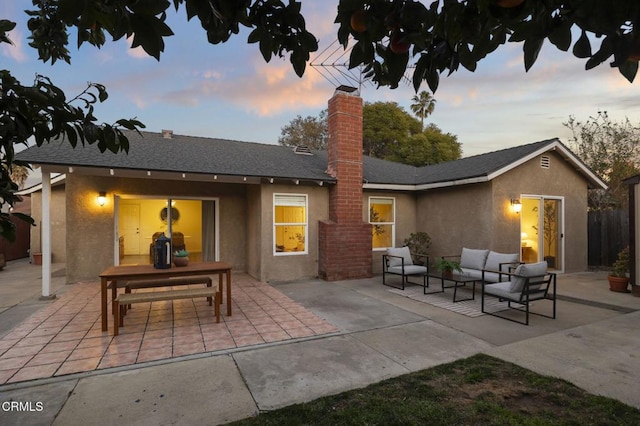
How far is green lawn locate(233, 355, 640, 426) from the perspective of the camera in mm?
2656

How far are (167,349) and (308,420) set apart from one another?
7.78 ft

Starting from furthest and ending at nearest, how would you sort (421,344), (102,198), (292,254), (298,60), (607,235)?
1. (607,235)
2. (292,254)
3. (102,198)
4. (421,344)
5. (298,60)

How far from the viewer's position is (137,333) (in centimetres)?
471

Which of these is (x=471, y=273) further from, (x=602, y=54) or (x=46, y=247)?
(x=46, y=247)

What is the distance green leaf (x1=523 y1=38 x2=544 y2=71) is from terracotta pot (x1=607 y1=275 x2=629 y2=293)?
849cm

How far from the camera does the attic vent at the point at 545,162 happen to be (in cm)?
915

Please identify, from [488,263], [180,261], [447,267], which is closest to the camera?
[180,261]

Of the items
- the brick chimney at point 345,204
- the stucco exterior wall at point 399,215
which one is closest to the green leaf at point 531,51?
the brick chimney at point 345,204

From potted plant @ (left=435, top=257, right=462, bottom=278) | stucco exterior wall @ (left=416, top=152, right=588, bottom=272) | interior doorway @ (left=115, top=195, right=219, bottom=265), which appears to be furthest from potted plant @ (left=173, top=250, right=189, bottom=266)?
stucco exterior wall @ (left=416, top=152, right=588, bottom=272)

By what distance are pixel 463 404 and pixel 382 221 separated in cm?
744

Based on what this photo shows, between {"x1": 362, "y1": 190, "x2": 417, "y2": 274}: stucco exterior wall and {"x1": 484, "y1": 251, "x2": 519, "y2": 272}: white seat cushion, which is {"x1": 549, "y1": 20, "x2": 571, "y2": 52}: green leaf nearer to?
{"x1": 484, "y1": 251, "x2": 519, "y2": 272}: white seat cushion

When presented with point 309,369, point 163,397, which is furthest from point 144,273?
point 309,369

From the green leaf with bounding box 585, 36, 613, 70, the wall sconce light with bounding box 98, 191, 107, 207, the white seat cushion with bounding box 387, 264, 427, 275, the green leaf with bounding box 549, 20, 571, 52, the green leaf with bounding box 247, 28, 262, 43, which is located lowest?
the white seat cushion with bounding box 387, 264, 427, 275

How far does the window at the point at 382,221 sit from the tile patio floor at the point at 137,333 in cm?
433
